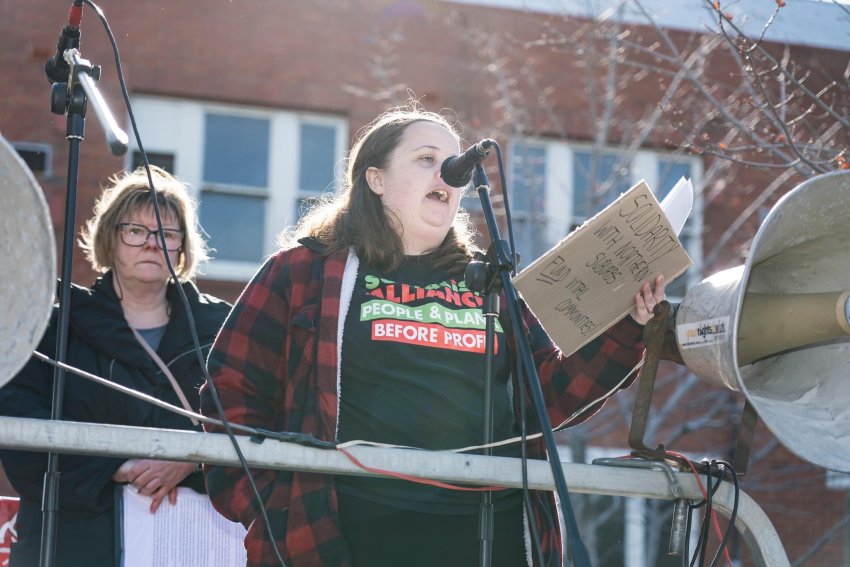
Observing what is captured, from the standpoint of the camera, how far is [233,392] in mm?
2666

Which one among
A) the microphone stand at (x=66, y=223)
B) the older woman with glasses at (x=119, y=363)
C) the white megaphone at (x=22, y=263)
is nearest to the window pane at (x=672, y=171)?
the older woman with glasses at (x=119, y=363)

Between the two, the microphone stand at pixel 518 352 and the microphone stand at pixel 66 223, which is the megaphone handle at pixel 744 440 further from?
the microphone stand at pixel 66 223

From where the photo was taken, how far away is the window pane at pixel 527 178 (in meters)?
8.20

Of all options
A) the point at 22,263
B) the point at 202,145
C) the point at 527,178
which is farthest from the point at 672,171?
the point at 22,263

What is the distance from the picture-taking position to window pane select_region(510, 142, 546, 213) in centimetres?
820

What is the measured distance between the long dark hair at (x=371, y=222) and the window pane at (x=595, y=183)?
13.1 ft

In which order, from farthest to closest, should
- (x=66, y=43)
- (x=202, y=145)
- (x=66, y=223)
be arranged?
(x=202, y=145), (x=66, y=43), (x=66, y=223)

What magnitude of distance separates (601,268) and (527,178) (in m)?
5.80

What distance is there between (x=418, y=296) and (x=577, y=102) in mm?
6788

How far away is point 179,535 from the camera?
3.28m

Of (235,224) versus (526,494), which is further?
(235,224)

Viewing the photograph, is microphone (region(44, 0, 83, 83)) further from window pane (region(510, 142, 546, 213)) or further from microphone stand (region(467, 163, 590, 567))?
window pane (region(510, 142, 546, 213))

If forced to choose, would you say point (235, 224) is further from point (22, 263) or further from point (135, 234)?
point (22, 263)

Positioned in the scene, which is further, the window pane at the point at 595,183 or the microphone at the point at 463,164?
the window pane at the point at 595,183
